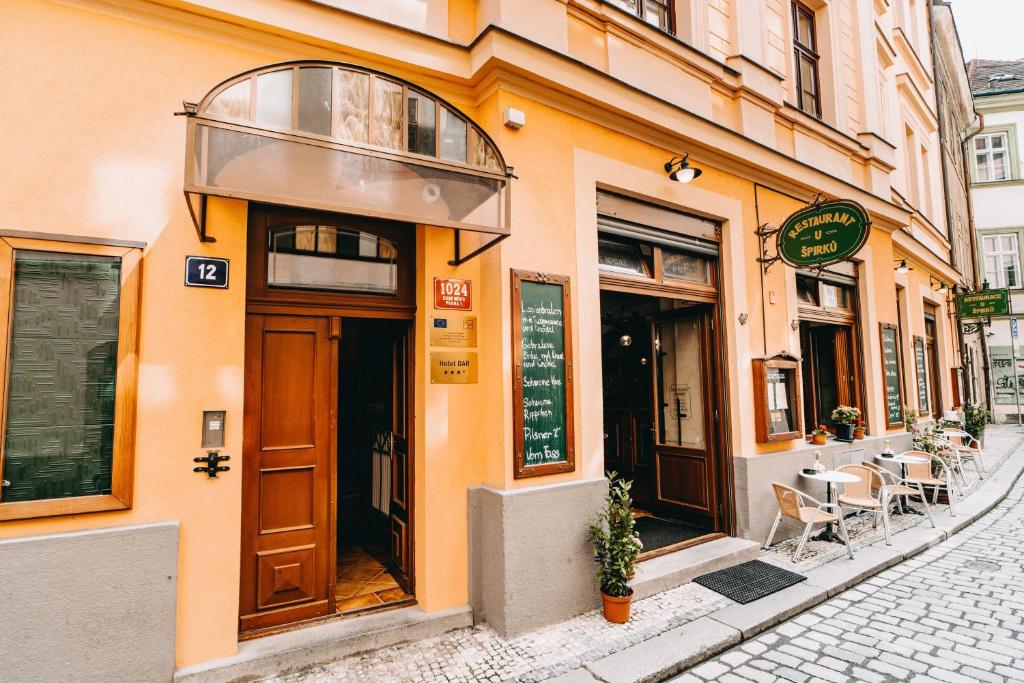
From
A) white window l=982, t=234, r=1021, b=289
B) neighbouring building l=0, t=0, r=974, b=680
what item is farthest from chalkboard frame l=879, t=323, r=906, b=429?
white window l=982, t=234, r=1021, b=289

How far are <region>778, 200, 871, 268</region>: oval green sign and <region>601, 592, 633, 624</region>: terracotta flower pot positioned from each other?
455cm

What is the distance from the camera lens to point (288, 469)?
12.9 ft

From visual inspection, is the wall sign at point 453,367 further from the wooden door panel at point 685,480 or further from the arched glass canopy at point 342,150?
the wooden door panel at point 685,480

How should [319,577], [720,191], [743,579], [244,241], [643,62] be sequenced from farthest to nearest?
[720,191], [643,62], [743,579], [319,577], [244,241]

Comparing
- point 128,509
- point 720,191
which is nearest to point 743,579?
point 720,191

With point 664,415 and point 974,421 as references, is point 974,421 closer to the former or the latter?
point 974,421

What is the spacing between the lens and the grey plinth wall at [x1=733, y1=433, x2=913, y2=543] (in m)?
5.87

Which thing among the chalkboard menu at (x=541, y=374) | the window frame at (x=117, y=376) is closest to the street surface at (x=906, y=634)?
the chalkboard menu at (x=541, y=374)

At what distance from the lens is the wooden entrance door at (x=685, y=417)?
6238mm

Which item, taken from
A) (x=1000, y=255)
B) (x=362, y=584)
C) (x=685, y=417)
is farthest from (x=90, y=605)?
(x=1000, y=255)

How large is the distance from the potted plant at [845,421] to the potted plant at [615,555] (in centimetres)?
493

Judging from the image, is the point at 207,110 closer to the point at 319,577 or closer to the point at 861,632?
the point at 319,577

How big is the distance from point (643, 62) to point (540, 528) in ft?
16.1

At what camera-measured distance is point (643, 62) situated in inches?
215
